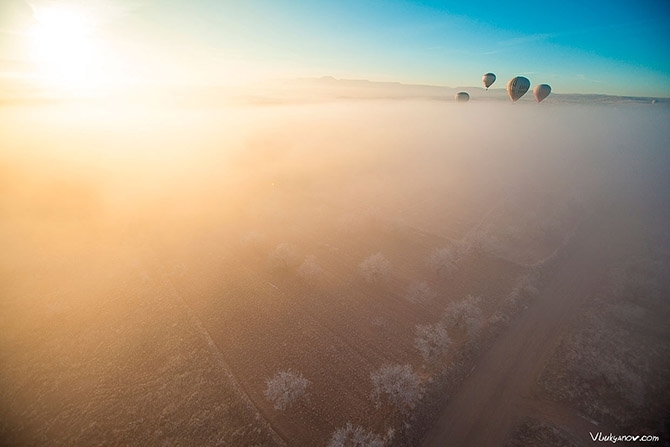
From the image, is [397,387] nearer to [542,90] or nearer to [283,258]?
[283,258]

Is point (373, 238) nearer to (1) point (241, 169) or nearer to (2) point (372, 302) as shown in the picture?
(2) point (372, 302)

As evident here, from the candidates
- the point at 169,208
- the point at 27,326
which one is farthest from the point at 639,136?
the point at 27,326

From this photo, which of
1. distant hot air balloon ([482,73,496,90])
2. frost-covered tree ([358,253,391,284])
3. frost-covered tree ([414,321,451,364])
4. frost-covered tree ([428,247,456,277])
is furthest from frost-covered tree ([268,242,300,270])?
distant hot air balloon ([482,73,496,90])

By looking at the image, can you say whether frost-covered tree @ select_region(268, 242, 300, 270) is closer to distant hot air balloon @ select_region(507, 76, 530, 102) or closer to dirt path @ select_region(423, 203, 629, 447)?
dirt path @ select_region(423, 203, 629, 447)

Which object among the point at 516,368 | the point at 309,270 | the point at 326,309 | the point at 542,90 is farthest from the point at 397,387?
the point at 542,90

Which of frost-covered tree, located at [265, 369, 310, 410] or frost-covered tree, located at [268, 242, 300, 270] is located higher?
frost-covered tree, located at [268, 242, 300, 270]

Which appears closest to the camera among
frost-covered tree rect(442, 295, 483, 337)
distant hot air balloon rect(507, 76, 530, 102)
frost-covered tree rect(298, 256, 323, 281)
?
frost-covered tree rect(442, 295, 483, 337)
